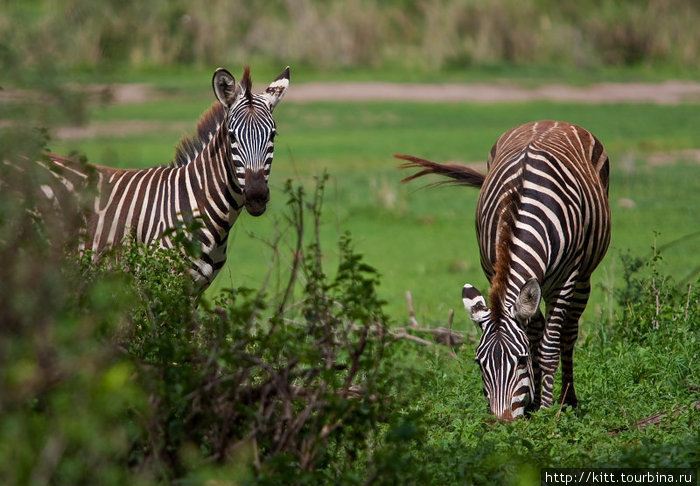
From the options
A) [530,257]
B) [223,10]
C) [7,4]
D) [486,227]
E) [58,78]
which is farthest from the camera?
[223,10]

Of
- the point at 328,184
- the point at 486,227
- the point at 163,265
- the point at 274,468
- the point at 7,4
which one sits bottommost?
the point at 274,468

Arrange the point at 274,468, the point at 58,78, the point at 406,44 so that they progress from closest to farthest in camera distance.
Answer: the point at 274,468, the point at 58,78, the point at 406,44

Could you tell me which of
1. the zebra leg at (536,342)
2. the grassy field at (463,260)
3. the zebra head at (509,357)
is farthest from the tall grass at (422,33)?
the zebra head at (509,357)

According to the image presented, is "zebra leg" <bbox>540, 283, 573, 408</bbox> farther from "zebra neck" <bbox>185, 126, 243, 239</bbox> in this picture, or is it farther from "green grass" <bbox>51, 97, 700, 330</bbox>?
"green grass" <bbox>51, 97, 700, 330</bbox>

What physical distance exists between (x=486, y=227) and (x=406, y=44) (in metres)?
23.0

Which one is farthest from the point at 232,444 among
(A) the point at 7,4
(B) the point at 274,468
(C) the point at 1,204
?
(A) the point at 7,4

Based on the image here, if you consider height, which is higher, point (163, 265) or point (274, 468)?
point (163, 265)

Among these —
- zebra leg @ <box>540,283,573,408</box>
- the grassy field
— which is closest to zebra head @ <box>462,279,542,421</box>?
the grassy field

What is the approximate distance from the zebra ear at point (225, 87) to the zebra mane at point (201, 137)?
0.12 metres

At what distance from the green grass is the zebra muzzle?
1670mm

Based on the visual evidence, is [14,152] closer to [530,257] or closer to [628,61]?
[530,257]

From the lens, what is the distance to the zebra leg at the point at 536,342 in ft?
20.6

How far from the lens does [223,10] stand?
26938 millimetres

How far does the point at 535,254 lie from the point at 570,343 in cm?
102
